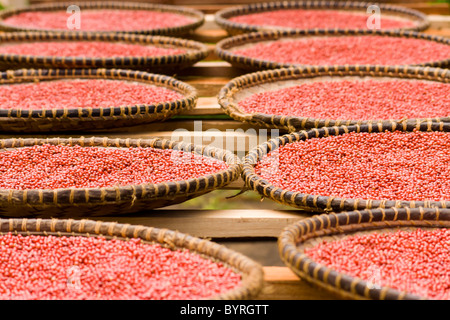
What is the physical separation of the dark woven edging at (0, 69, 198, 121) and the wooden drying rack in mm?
108

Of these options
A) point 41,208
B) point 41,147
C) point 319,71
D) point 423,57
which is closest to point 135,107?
point 41,147

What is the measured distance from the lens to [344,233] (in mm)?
1362

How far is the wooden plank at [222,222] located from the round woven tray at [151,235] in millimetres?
238

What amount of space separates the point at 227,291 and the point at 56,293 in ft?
0.99

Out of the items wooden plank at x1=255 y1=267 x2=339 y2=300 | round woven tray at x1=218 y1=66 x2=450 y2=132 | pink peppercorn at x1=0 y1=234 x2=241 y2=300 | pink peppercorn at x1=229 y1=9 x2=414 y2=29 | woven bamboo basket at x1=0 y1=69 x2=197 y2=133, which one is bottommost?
wooden plank at x1=255 y1=267 x2=339 y2=300

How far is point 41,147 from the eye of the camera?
5.94 ft

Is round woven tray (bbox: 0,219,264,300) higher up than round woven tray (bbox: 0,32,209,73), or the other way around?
round woven tray (bbox: 0,32,209,73)

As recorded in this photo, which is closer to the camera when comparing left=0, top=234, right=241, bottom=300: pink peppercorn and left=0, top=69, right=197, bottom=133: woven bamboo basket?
left=0, top=234, right=241, bottom=300: pink peppercorn

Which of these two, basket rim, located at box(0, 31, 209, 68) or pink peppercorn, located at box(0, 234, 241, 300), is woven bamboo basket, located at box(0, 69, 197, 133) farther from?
pink peppercorn, located at box(0, 234, 241, 300)

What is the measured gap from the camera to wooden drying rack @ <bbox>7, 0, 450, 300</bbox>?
1345 mm

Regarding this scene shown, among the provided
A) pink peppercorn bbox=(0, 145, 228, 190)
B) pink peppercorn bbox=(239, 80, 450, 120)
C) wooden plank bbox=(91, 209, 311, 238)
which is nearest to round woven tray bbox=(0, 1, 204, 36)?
pink peppercorn bbox=(239, 80, 450, 120)

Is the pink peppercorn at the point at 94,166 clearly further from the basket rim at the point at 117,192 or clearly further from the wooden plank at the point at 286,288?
the wooden plank at the point at 286,288

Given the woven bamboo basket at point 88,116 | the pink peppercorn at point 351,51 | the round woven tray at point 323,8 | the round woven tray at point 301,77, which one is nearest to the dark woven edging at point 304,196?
the round woven tray at point 301,77
